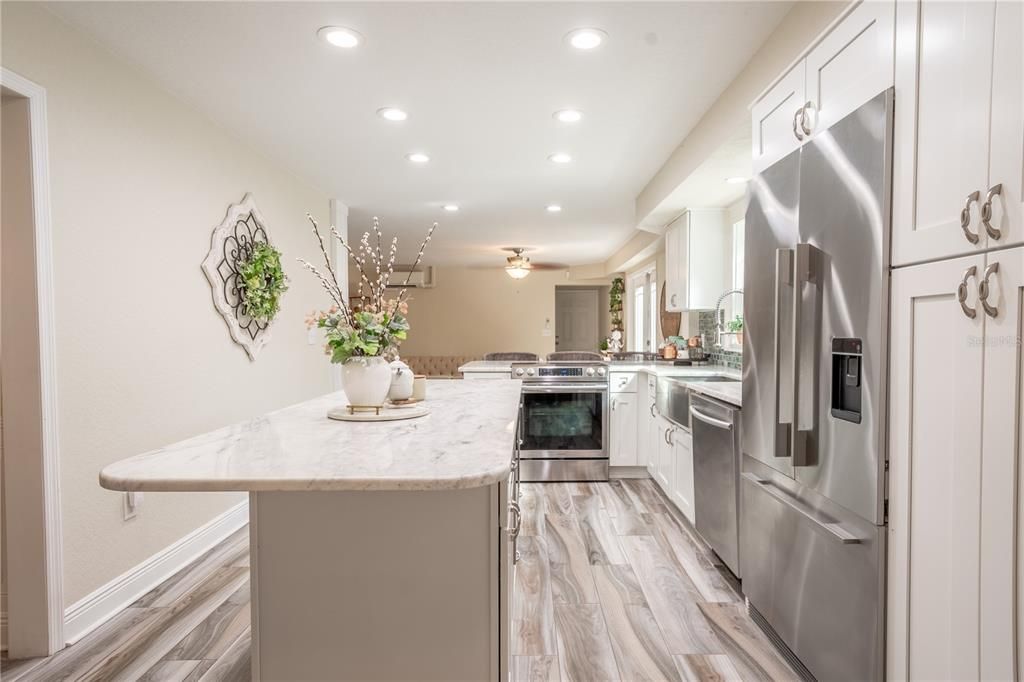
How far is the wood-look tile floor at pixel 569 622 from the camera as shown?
1.92 m

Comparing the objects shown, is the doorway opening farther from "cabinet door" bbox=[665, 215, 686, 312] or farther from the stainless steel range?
the stainless steel range

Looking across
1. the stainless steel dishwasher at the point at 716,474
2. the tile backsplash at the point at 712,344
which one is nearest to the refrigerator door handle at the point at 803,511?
the stainless steel dishwasher at the point at 716,474

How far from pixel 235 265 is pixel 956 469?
344 centimetres

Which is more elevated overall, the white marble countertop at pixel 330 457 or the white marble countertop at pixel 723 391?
the white marble countertop at pixel 330 457

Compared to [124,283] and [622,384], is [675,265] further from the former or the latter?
[124,283]

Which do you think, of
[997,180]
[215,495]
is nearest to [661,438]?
[215,495]

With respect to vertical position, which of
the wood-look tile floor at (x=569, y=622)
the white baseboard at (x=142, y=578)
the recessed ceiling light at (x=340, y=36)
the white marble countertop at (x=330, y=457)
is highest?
the recessed ceiling light at (x=340, y=36)

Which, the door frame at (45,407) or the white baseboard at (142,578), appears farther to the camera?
the white baseboard at (142,578)

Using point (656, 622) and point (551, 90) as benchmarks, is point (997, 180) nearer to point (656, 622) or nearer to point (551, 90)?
point (656, 622)

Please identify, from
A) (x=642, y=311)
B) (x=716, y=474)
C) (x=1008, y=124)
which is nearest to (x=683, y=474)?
(x=716, y=474)

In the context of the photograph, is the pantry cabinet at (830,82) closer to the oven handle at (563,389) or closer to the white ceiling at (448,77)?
the white ceiling at (448,77)

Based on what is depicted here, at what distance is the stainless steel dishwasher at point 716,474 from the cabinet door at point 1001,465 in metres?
1.32

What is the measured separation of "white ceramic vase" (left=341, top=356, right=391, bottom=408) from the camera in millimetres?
1707

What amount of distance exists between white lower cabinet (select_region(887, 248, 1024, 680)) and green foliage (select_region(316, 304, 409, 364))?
1.33 metres
